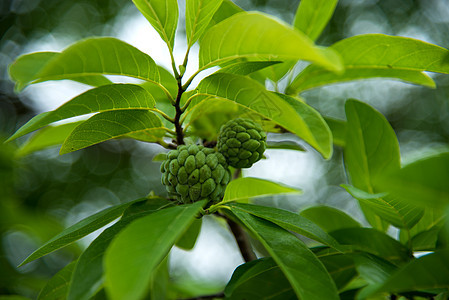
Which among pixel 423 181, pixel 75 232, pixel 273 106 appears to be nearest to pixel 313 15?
pixel 273 106

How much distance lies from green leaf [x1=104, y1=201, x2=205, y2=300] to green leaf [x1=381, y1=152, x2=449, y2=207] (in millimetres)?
348

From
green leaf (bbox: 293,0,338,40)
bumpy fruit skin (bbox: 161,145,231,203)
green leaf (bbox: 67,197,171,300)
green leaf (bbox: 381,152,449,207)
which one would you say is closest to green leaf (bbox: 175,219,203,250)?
bumpy fruit skin (bbox: 161,145,231,203)

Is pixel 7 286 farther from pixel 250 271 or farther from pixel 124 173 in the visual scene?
pixel 124 173

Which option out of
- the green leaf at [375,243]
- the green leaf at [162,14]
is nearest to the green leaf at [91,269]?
the green leaf at [162,14]

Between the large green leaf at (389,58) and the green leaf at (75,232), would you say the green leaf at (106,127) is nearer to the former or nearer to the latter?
the green leaf at (75,232)

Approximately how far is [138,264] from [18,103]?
5.62 meters

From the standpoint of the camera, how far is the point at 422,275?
668 millimetres

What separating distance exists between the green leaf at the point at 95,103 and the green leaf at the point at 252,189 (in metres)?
0.33

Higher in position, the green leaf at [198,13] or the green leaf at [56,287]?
the green leaf at [198,13]

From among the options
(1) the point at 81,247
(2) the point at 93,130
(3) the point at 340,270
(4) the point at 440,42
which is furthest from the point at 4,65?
(4) the point at 440,42

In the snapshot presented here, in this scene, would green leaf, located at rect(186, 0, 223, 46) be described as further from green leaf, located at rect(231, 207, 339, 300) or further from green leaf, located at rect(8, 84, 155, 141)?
green leaf, located at rect(231, 207, 339, 300)

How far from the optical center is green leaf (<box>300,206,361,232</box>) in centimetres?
133

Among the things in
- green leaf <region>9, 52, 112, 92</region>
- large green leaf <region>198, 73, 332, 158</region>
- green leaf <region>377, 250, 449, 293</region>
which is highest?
large green leaf <region>198, 73, 332, 158</region>

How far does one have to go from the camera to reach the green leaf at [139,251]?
0.54m
